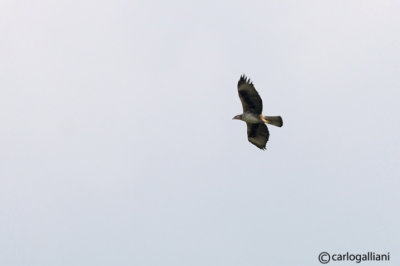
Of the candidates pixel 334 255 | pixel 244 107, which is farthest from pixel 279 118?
pixel 334 255

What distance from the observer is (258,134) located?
45062mm

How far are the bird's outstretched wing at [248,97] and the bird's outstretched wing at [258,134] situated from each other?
→ 1.39 metres

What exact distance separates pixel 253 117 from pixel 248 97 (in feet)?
3.87

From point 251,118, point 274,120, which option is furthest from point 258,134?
point 274,120

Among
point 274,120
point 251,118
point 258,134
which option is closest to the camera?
point 274,120

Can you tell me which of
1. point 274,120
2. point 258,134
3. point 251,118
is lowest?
point 258,134

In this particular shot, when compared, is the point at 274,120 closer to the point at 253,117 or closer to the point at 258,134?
the point at 253,117

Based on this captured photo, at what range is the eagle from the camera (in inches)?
1676

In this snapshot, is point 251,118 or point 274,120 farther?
point 251,118

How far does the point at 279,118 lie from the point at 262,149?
2840 mm

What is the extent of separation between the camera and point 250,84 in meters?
42.5

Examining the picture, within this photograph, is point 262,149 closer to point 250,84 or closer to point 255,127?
point 255,127

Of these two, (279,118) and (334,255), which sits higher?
(279,118)

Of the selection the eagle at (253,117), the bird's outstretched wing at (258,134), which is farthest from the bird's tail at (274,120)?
the bird's outstretched wing at (258,134)
